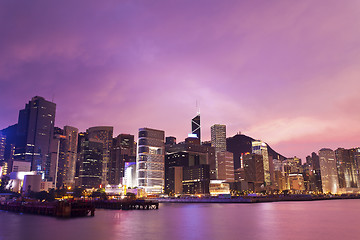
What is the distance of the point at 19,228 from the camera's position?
68375 mm

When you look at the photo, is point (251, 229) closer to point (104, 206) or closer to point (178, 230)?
point (178, 230)

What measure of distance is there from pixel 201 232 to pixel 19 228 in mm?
39550

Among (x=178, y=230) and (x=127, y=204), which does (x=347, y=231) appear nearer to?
(x=178, y=230)

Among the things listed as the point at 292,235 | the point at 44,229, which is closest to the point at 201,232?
the point at 292,235

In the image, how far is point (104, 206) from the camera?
14800cm

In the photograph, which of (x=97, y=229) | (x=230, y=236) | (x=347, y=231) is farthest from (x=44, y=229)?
(x=347, y=231)

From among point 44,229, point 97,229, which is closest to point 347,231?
point 97,229

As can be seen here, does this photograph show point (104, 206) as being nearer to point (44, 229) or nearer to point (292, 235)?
point (44, 229)

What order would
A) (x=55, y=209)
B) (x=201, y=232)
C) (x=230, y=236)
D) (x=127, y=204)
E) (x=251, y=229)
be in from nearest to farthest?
(x=230, y=236) → (x=201, y=232) → (x=251, y=229) → (x=55, y=209) → (x=127, y=204)

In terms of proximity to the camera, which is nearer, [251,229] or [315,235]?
[315,235]

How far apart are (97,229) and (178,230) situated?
17266mm

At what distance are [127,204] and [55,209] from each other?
55737 mm

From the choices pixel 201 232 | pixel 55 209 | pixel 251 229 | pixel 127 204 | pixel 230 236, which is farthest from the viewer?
pixel 127 204

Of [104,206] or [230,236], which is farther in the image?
[104,206]
